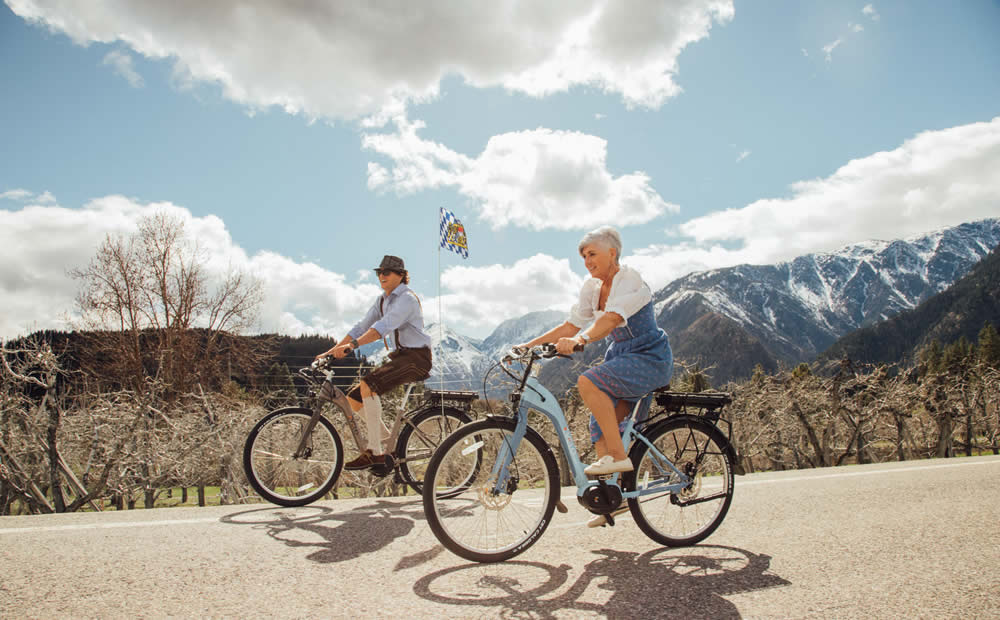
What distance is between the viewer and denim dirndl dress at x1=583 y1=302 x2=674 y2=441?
145 inches

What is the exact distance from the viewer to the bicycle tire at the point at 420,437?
5797 mm

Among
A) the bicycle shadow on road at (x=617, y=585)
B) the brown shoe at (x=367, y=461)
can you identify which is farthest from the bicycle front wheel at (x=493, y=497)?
the brown shoe at (x=367, y=461)

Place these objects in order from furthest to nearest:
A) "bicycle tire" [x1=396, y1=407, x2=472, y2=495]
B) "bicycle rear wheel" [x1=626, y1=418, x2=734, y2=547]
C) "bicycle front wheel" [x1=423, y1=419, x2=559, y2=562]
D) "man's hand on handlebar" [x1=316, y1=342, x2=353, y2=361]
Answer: "bicycle tire" [x1=396, y1=407, x2=472, y2=495], "man's hand on handlebar" [x1=316, y1=342, x2=353, y2=361], "bicycle rear wheel" [x1=626, y1=418, x2=734, y2=547], "bicycle front wheel" [x1=423, y1=419, x2=559, y2=562]

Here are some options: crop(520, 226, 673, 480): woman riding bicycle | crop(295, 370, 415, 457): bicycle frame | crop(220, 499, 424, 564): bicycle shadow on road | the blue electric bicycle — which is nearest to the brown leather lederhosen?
crop(295, 370, 415, 457): bicycle frame

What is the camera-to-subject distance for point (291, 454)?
5559mm

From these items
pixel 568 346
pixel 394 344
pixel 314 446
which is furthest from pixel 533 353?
pixel 314 446

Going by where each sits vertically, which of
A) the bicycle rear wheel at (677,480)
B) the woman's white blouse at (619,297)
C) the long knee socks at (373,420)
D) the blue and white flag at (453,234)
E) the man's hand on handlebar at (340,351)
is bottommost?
the bicycle rear wheel at (677,480)

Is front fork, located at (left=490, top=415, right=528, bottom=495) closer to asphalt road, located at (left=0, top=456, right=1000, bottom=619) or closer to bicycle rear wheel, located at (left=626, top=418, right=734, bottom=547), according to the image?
asphalt road, located at (left=0, top=456, right=1000, bottom=619)

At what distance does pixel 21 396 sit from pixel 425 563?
7697 millimetres

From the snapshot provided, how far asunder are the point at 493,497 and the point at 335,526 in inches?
59.6

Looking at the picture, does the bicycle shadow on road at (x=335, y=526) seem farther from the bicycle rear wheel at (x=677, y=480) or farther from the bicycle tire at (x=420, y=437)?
the bicycle rear wheel at (x=677, y=480)

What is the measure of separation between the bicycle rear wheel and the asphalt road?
14 cm

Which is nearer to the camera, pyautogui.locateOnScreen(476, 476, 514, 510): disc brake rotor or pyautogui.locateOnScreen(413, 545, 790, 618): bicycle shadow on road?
pyautogui.locateOnScreen(413, 545, 790, 618): bicycle shadow on road

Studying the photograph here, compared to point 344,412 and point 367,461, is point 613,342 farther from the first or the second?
point 344,412
